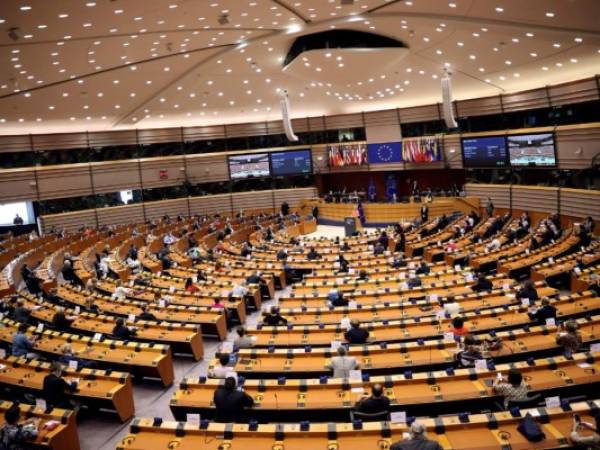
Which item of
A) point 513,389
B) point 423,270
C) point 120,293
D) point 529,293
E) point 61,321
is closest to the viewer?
Answer: point 513,389

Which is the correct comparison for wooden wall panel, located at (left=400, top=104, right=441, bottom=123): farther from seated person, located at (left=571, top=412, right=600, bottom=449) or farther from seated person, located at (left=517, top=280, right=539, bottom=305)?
seated person, located at (left=571, top=412, right=600, bottom=449)

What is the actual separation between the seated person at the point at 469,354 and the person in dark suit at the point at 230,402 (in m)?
3.68

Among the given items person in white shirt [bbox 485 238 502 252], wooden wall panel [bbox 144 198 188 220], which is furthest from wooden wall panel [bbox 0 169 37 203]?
person in white shirt [bbox 485 238 502 252]

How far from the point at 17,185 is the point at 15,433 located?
2747 cm

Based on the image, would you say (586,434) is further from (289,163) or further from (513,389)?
(289,163)

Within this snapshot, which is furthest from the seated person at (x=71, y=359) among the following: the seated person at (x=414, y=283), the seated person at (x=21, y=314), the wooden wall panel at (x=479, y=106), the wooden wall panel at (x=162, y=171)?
the wooden wall panel at (x=162, y=171)

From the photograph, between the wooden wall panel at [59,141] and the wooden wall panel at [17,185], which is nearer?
the wooden wall panel at [17,185]

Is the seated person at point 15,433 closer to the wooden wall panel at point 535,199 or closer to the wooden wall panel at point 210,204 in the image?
the wooden wall panel at point 535,199

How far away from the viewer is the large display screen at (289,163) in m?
36.8

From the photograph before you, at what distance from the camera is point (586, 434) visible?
6098 mm

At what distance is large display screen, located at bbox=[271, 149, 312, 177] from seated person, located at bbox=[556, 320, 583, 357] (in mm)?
28728

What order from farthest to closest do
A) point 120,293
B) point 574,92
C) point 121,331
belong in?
point 574,92, point 120,293, point 121,331

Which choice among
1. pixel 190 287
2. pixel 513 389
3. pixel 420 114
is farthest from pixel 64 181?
pixel 513 389

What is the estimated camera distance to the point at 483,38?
1742 cm
